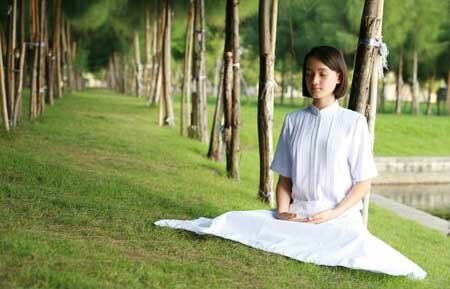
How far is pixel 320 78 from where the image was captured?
5.16 metres

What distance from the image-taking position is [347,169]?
5.27m

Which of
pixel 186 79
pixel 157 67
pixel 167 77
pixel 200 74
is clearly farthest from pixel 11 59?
pixel 157 67

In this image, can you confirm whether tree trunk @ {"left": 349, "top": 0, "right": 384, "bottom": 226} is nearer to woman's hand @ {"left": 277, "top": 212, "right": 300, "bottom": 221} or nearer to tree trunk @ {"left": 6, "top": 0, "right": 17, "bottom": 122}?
woman's hand @ {"left": 277, "top": 212, "right": 300, "bottom": 221}

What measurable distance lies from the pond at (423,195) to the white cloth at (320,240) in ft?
37.3

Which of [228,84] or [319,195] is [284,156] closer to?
[319,195]

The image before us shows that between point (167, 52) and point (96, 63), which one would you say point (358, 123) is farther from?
point (96, 63)

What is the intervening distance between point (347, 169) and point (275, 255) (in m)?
0.75

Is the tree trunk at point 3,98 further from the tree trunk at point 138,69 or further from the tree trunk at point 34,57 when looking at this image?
the tree trunk at point 138,69

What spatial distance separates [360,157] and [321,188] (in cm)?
33

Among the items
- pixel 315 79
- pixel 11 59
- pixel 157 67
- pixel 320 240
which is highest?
pixel 315 79

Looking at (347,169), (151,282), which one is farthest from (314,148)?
(151,282)

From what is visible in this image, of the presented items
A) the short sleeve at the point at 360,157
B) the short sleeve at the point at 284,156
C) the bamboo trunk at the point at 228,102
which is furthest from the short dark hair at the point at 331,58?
the bamboo trunk at the point at 228,102

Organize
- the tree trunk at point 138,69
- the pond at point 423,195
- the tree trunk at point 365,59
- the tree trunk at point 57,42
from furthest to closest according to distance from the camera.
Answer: the tree trunk at point 138,69
the tree trunk at point 57,42
the pond at point 423,195
the tree trunk at point 365,59

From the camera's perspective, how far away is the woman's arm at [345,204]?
202 inches
